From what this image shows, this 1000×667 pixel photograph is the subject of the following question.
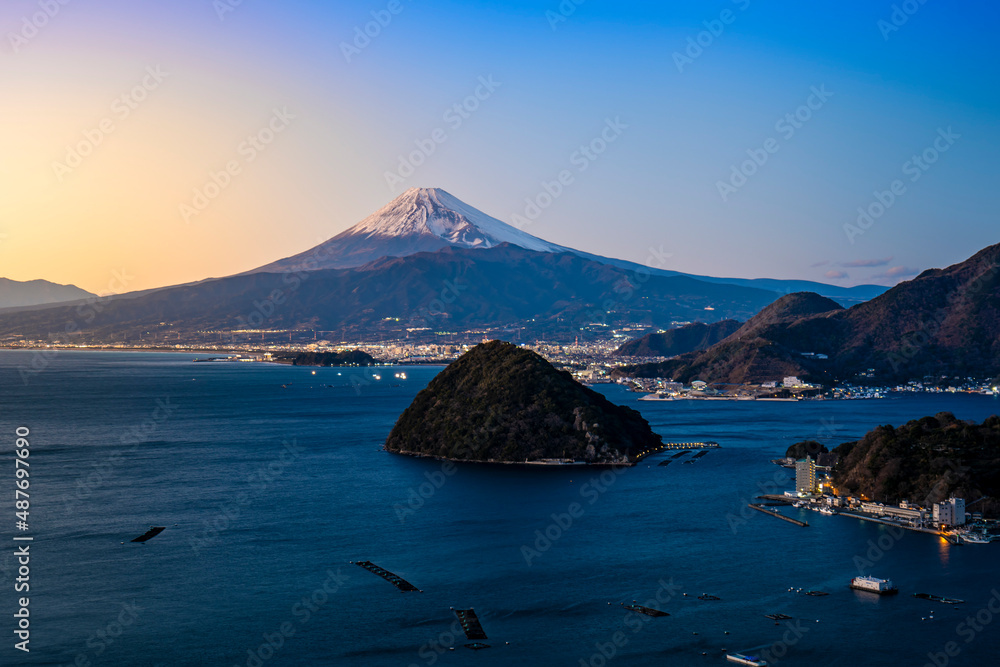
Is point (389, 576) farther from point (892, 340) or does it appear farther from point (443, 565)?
point (892, 340)

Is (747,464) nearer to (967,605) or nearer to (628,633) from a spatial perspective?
(967,605)

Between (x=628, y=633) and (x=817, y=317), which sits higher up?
(x=817, y=317)

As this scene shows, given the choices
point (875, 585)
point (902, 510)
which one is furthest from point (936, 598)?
point (902, 510)

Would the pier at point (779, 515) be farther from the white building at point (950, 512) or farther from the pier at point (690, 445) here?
the pier at point (690, 445)

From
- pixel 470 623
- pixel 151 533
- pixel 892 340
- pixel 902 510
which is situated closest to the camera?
pixel 470 623

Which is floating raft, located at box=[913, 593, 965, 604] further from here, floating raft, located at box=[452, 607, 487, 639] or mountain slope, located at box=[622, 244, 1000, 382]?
mountain slope, located at box=[622, 244, 1000, 382]

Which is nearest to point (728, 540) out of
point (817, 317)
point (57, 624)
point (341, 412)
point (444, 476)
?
point (444, 476)

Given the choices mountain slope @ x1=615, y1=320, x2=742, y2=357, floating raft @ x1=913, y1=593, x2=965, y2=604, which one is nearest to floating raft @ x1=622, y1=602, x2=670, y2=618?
floating raft @ x1=913, y1=593, x2=965, y2=604
